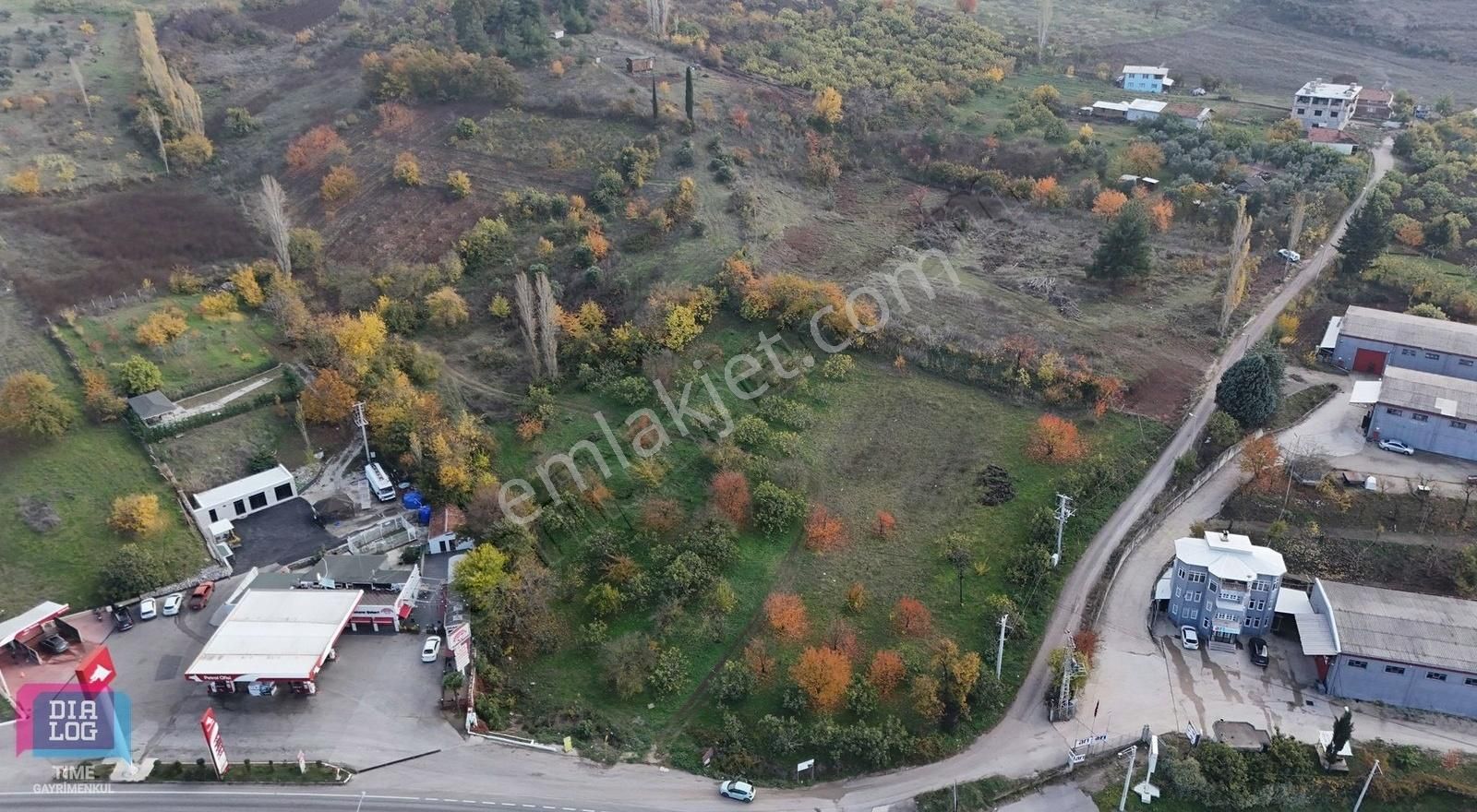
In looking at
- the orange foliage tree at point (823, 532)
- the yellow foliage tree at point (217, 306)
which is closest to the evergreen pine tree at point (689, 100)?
the yellow foliage tree at point (217, 306)

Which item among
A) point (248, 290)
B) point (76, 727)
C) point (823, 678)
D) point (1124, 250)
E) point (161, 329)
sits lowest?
point (76, 727)

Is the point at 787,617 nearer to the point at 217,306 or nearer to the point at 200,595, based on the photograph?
the point at 200,595

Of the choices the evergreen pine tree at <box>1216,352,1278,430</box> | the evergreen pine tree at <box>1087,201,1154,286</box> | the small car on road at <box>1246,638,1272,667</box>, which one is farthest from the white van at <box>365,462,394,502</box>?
the evergreen pine tree at <box>1087,201,1154,286</box>

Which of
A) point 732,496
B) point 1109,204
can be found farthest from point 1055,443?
point 1109,204

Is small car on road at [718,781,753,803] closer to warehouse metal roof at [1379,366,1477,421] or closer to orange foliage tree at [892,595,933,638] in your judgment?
orange foliage tree at [892,595,933,638]

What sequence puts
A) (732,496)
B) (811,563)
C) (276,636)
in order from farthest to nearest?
(732,496), (811,563), (276,636)

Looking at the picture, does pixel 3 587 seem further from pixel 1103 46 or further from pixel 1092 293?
pixel 1103 46

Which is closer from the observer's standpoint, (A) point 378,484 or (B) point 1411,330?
(A) point 378,484

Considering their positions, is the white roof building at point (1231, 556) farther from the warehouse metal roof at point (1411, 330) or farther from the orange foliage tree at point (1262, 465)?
the warehouse metal roof at point (1411, 330)
